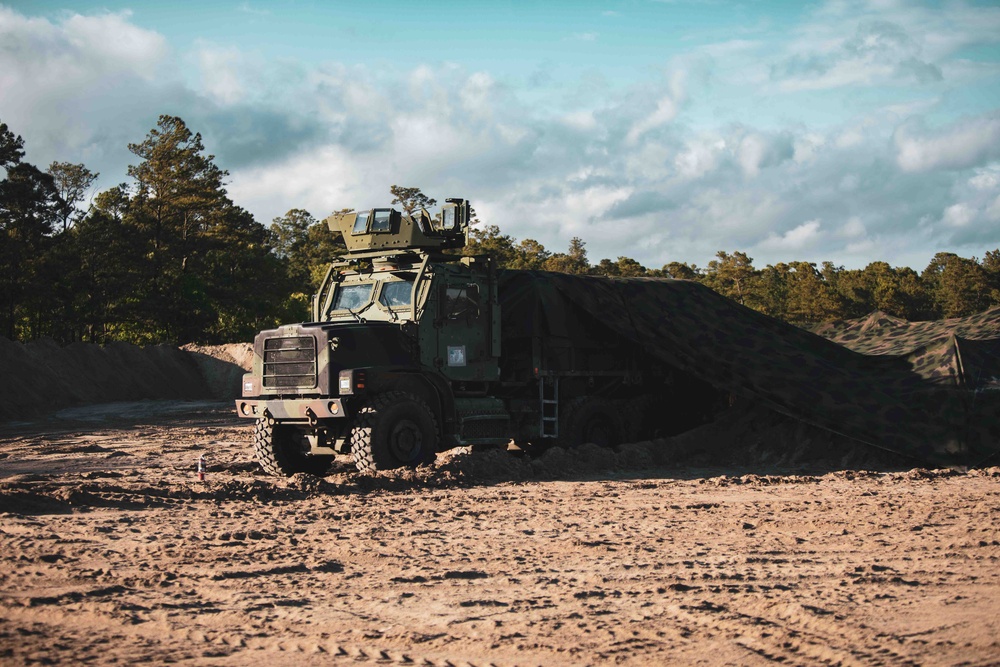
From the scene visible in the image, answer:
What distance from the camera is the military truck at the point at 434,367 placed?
12.5 meters

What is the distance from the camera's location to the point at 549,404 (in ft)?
48.9

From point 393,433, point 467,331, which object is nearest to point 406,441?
point 393,433

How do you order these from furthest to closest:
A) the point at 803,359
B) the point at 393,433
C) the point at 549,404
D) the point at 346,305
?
the point at 803,359
the point at 549,404
the point at 346,305
the point at 393,433

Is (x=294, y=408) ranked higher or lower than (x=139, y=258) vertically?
lower

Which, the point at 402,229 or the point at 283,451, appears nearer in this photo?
the point at 283,451

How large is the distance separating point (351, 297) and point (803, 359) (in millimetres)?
6423

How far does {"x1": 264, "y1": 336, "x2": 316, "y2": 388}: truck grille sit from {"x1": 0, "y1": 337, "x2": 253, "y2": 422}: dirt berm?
16208 millimetres

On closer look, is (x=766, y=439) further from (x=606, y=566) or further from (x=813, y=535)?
(x=606, y=566)

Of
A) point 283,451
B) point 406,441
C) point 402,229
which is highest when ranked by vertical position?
point 402,229

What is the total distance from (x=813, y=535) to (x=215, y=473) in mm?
8039

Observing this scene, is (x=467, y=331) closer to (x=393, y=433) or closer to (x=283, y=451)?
(x=393, y=433)

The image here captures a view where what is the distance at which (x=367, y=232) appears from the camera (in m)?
14.1

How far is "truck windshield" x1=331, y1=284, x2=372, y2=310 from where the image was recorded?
1395 cm

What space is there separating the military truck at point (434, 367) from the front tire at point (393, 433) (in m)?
0.02
